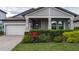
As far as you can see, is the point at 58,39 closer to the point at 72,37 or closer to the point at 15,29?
the point at 72,37

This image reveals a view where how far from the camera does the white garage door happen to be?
94.8ft

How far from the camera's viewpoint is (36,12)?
24828mm

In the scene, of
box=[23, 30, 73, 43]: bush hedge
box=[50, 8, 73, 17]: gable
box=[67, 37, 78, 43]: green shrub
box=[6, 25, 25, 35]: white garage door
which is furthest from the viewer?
box=[6, 25, 25, 35]: white garage door

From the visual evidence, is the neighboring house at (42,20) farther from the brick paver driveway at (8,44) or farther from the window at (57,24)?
the brick paver driveway at (8,44)

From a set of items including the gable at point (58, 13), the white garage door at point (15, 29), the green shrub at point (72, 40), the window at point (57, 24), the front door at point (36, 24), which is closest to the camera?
the green shrub at point (72, 40)

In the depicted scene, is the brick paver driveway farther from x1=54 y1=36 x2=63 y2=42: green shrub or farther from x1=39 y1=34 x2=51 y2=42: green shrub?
x1=54 y1=36 x2=63 y2=42: green shrub

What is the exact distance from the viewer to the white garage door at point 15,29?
94.8 ft

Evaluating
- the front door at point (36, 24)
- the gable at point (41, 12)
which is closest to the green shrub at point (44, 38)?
the gable at point (41, 12)

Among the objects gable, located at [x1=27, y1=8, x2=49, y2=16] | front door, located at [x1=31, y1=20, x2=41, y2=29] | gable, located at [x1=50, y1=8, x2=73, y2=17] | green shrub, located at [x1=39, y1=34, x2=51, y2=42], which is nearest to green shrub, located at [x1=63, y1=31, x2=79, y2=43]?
green shrub, located at [x1=39, y1=34, x2=51, y2=42]

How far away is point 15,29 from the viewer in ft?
95.1

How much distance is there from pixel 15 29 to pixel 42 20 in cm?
454
